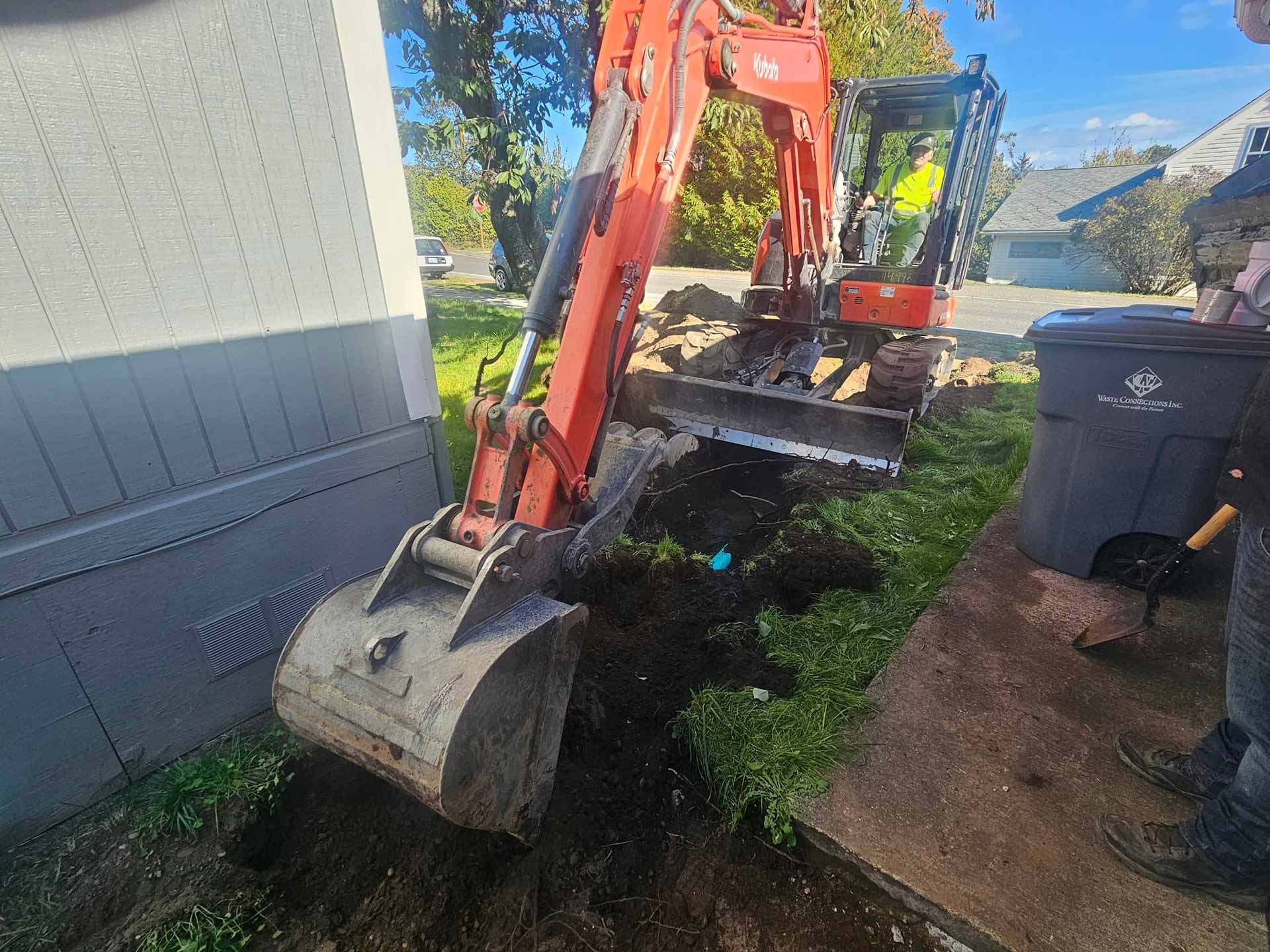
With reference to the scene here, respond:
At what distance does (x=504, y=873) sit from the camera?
6.00 ft

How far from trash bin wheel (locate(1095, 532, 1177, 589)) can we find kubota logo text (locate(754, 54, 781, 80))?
2.89 metres

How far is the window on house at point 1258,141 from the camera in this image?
22.1 m

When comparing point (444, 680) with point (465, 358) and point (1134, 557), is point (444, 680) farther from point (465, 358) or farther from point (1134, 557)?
point (465, 358)

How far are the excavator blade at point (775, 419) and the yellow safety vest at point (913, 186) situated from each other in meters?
2.17

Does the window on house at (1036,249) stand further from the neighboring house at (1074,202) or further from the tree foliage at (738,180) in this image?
the tree foliage at (738,180)

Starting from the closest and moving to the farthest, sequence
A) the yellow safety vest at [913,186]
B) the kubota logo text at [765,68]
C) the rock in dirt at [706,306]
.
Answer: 1. the kubota logo text at [765,68]
2. the yellow safety vest at [913,186]
3. the rock in dirt at [706,306]

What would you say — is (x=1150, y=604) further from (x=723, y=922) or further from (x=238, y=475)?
(x=238, y=475)

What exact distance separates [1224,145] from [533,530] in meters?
34.7

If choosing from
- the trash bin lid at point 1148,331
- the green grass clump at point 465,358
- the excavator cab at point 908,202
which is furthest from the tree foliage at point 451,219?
the trash bin lid at point 1148,331

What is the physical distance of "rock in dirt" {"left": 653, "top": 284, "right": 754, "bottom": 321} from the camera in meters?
5.61

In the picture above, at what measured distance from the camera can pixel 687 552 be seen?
12.1 ft

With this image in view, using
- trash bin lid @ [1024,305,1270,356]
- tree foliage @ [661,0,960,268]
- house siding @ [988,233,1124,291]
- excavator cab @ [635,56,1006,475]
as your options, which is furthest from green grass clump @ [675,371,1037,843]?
house siding @ [988,233,1124,291]

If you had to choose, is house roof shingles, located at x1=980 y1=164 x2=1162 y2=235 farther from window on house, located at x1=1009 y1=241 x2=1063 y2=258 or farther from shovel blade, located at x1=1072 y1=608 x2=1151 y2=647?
shovel blade, located at x1=1072 y1=608 x2=1151 y2=647

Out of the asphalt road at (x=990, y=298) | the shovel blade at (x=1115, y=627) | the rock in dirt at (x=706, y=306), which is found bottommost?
the asphalt road at (x=990, y=298)
